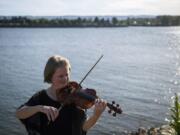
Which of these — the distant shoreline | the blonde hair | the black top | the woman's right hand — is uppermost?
the blonde hair

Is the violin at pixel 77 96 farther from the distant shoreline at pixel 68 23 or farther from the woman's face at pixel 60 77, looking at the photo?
the distant shoreline at pixel 68 23

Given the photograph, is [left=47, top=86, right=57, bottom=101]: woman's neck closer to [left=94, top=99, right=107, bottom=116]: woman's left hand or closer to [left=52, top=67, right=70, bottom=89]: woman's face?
[left=52, top=67, right=70, bottom=89]: woman's face

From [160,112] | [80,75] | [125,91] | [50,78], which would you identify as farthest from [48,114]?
[80,75]

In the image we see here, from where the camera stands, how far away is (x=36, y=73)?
3244cm

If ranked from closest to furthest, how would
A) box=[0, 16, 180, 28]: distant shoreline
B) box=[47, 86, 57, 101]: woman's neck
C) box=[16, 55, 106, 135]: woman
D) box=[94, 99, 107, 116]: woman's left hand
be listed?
1. box=[16, 55, 106, 135]: woman
2. box=[47, 86, 57, 101]: woman's neck
3. box=[94, 99, 107, 116]: woman's left hand
4. box=[0, 16, 180, 28]: distant shoreline

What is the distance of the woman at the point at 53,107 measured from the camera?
3850 millimetres

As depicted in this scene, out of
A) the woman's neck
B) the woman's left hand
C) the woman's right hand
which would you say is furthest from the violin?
the woman's right hand

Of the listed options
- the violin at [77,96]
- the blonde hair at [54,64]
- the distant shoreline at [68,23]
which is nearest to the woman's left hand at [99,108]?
the violin at [77,96]

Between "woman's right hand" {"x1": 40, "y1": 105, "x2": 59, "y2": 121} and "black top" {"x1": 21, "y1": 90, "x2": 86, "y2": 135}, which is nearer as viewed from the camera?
"woman's right hand" {"x1": 40, "y1": 105, "x2": 59, "y2": 121}

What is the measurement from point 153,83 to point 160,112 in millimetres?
7852

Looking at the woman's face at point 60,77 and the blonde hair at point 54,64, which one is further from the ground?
the blonde hair at point 54,64

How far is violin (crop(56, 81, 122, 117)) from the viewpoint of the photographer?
13.2ft

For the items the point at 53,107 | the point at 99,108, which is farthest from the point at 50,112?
the point at 99,108

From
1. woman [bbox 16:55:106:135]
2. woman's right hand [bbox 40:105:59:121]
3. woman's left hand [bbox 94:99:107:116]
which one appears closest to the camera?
woman's right hand [bbox 40:105:59:121]
